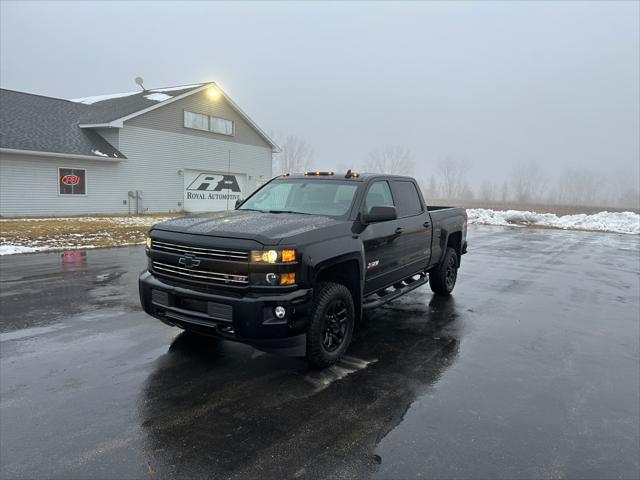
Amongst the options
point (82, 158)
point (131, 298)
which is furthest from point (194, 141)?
point (131, 298)

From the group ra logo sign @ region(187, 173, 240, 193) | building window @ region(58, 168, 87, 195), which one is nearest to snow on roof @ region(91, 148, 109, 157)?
building window @ region(58, 168, 87, 195)

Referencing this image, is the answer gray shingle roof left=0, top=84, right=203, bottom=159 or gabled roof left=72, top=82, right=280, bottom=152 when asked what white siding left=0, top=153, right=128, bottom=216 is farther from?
gabled roof left=72, top=82, right=280, bottom=152

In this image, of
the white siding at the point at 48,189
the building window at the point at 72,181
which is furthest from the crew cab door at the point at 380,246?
the building window at the point at 72,181

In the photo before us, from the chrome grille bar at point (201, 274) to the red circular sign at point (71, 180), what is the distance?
1963cm

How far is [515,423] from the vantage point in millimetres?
3650

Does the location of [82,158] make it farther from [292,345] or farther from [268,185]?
[292,345]

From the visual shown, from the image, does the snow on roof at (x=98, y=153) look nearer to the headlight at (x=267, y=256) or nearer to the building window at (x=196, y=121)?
the building window at (x=196, y=121)

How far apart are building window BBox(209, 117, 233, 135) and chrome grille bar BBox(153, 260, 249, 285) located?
81.6ft

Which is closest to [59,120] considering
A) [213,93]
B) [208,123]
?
[208,123]

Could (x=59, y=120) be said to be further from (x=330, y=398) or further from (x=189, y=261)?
(x=330, y=398)

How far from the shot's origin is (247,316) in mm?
4008

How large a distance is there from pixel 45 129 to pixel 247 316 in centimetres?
2249

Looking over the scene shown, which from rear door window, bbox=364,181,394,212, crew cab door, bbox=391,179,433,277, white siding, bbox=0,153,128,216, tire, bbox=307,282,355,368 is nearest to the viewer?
tire, bbox=307,282,355,368

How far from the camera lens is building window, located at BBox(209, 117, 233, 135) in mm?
28094
